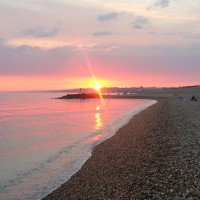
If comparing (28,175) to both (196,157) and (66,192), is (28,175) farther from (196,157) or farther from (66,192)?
(196,157)

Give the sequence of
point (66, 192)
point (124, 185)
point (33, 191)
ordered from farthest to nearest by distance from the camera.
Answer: point (33, 191), point (66, 192), point (124, 185)

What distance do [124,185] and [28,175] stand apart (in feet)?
22.9

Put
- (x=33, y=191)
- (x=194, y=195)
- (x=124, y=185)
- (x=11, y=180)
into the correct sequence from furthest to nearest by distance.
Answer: (x=11, y=180)
(x=33, y=191)
(x=124, y=185)
(x=194, y=195)

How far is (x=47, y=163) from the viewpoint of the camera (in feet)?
73.8

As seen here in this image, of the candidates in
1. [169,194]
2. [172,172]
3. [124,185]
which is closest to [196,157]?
[172,172]

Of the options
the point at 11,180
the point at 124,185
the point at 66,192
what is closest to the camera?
the point at 124,185

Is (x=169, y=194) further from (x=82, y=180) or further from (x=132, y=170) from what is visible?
(x=82, y=180)

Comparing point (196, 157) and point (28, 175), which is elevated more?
point (196, 157)

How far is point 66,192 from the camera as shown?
603 inches

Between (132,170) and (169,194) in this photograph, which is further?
(132,170)

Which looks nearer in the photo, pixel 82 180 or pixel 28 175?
pixel 82 180

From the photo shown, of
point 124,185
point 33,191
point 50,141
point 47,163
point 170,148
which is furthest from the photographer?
point 50,141

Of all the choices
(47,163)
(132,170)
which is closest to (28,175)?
(47,163)

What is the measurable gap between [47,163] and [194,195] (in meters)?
12.7
